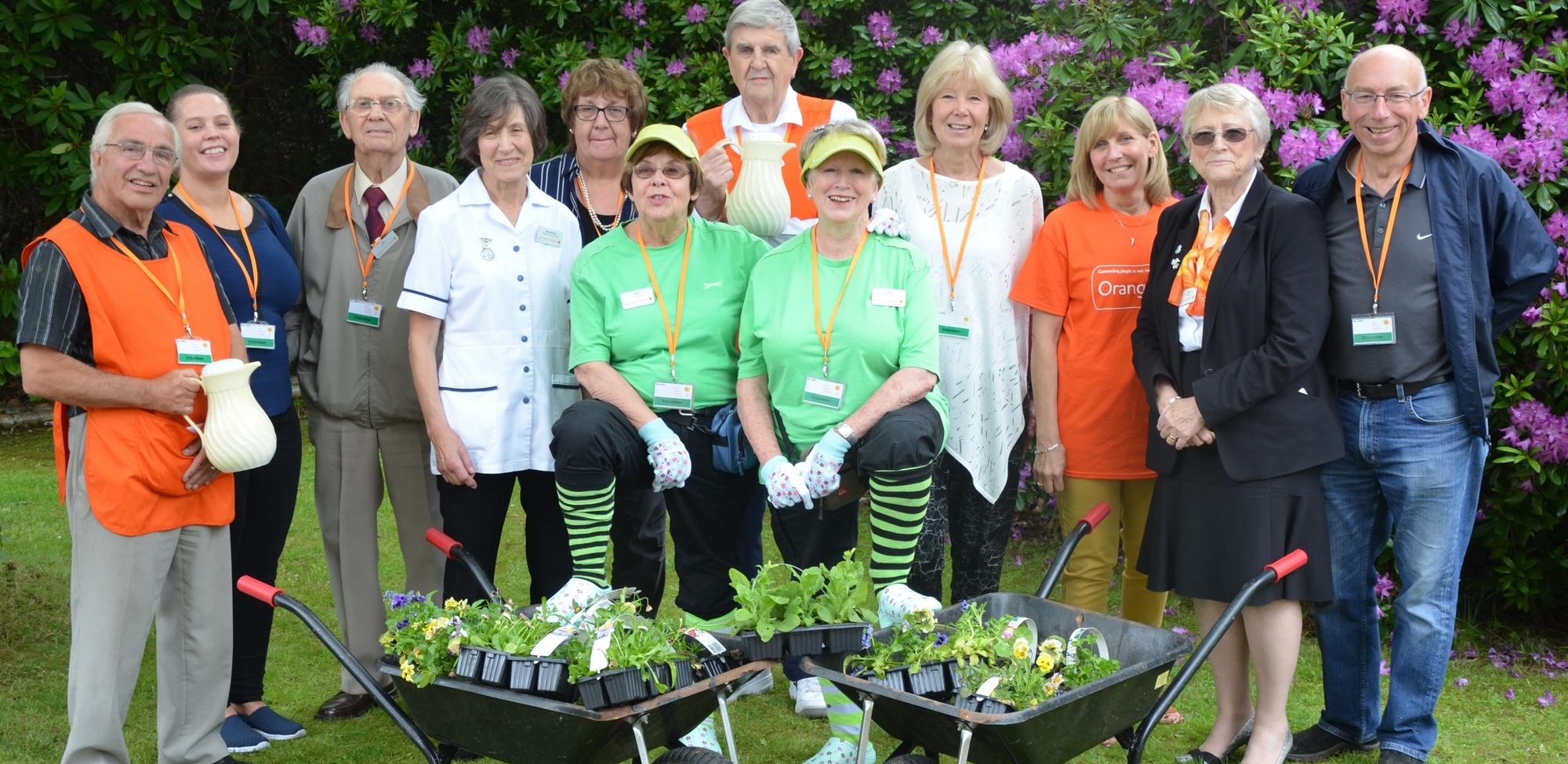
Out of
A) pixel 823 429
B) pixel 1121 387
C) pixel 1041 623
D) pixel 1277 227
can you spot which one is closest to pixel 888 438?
pixel 823 429

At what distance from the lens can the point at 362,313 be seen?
4.04 metres

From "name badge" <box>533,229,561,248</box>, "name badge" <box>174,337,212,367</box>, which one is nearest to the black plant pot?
"name badge" <box>533,229,561,248</box>

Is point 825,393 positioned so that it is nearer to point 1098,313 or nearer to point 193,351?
point 1098,313

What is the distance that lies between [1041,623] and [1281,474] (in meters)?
0.79

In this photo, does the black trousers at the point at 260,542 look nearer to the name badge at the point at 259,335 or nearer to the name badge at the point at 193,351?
the name badge at the point at 259,335

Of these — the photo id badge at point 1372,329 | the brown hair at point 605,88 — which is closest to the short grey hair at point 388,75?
the brown hair at point 605,88

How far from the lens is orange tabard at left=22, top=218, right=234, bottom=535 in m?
3.29

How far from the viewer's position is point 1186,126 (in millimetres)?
3594

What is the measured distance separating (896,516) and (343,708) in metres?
2.13

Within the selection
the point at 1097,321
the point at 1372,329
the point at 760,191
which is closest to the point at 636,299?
the point at 760,191

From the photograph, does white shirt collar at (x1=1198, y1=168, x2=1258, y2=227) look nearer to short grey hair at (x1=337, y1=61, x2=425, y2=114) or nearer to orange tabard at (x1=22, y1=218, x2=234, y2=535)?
short grey hair at (x1=337, y1=61, x2=425, y2=114)

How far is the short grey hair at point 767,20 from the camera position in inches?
167

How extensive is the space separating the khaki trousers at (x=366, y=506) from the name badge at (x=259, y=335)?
0.36 metres

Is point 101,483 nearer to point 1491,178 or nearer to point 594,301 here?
point 594,301
